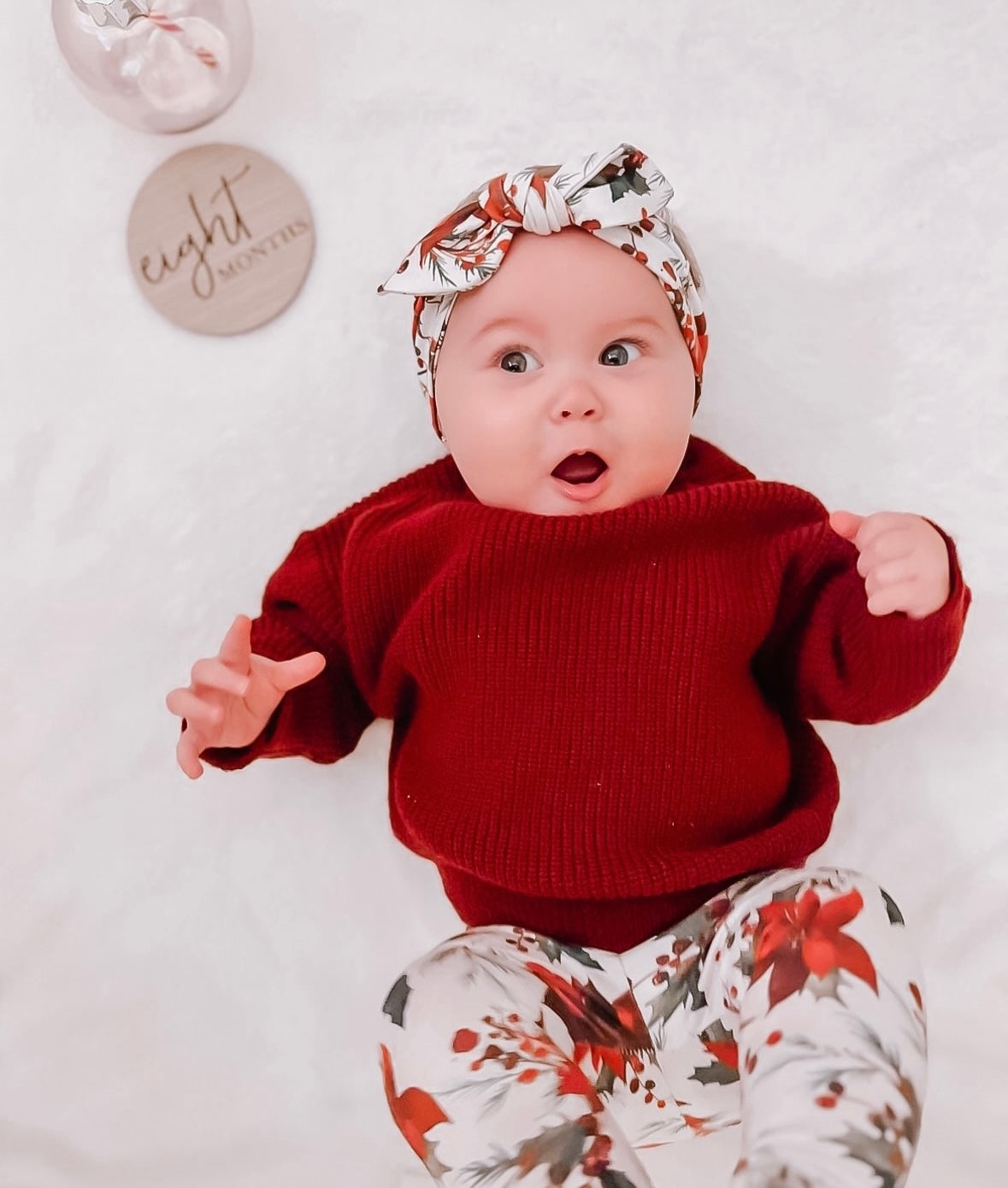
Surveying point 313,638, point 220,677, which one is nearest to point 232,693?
point 220,677

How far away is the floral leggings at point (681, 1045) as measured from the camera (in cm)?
75

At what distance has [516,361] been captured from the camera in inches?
38.9

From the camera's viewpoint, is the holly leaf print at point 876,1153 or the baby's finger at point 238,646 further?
the baby's finger at point 238,646

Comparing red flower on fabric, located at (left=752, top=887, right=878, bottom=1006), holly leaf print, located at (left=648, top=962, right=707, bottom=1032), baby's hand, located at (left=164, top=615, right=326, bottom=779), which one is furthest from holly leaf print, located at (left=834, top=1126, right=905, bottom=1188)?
baby's hand, located at (left=164, top=615, right=326, bottom=779)

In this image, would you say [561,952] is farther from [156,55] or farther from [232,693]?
[156,55]

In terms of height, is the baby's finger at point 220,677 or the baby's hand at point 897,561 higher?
the baby's finger at point 220,677

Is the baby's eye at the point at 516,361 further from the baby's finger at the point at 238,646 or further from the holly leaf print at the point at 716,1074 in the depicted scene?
the holly leaf print at the point at 716,1074

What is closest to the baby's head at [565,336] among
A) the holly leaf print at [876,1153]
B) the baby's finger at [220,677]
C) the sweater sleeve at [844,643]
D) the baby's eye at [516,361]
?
the baby's eye at [516,361]

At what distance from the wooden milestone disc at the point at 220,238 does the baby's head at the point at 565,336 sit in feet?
0.81

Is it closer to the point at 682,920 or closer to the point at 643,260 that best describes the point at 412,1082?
the point at 682,920

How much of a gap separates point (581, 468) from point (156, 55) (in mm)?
572

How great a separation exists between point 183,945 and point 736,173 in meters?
0.94

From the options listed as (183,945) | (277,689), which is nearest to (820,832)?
(277,689)

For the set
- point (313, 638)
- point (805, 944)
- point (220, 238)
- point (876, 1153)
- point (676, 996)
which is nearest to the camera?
point (876, 1153)
